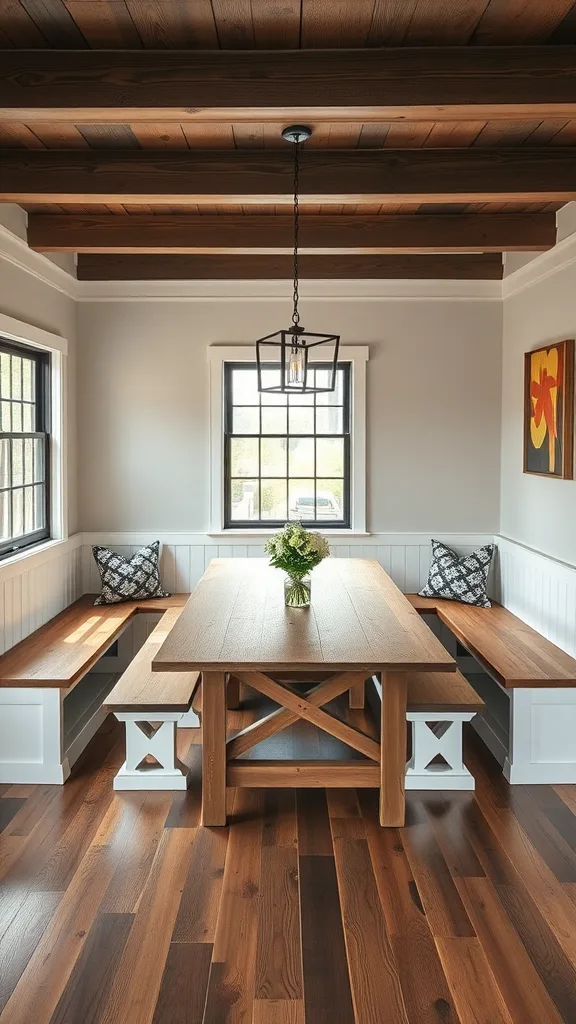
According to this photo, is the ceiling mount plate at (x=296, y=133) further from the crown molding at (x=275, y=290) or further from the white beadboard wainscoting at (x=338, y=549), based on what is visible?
the white beadboard wainscoting at (x=338, y=549)

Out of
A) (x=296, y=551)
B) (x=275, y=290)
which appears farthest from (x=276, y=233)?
(x=296, y=551)

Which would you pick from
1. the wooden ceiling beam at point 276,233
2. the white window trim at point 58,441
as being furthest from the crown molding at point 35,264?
the white window trim at point 58,441

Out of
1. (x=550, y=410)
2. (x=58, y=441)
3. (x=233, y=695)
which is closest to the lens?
(x=550, y=410)

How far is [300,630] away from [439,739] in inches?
34.6

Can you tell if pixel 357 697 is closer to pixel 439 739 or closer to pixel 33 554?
pixel 439 739

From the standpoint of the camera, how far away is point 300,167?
368 cm

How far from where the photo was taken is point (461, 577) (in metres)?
5.27

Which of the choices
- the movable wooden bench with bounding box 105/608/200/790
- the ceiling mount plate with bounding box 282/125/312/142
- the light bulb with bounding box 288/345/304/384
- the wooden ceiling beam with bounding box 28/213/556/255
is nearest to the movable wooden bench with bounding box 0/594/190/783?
the movable wooden bench with bounding box 105/608/200/790

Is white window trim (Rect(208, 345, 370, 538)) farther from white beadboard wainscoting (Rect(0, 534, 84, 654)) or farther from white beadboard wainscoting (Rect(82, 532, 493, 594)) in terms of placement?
white beadboard wainscoting (Rect(0, 534, 84, 654))

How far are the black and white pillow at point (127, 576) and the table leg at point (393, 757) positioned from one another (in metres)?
2.53

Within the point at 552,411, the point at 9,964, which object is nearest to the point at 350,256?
the point at 552,411

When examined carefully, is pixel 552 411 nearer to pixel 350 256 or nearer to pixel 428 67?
pixel 350 256

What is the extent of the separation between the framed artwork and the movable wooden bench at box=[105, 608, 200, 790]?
2.34 meters

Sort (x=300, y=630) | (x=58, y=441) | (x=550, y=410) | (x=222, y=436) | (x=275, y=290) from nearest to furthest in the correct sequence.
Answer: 1. (x=300, y=630)
2. (x=550, y=410)
3. (x=58, y=441)
4. (x=275, y=290)
5. (x=222, y=436)
